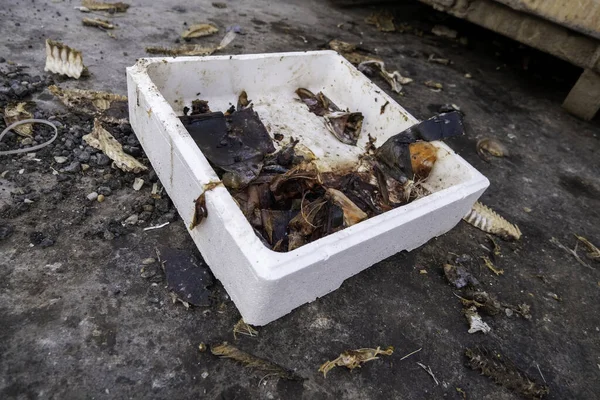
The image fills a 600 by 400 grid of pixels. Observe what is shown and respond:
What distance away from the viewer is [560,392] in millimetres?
2357

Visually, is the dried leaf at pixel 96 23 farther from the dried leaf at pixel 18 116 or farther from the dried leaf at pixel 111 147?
the dried leaf at pixel 111 147

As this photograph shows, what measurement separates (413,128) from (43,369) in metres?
2.66

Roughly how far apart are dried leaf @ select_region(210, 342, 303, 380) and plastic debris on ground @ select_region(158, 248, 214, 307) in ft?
0.90

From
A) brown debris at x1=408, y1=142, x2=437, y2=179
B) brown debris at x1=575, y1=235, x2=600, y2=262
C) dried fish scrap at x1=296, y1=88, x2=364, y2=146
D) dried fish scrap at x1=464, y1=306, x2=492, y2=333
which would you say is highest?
brown debris at x1=408, y1=142, x2=437, y2=179

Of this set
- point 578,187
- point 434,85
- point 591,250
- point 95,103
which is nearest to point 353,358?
point 591,250

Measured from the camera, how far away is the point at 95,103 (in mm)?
3422

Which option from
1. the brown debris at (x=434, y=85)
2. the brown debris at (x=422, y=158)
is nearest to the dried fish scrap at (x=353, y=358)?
the brown debris at (x=422, y=158)

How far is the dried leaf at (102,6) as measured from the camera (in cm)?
486

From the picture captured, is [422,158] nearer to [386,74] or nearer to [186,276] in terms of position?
[186,276]

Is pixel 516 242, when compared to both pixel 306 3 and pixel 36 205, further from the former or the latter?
pixel 306 3

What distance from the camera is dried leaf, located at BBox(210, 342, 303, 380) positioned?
208cm

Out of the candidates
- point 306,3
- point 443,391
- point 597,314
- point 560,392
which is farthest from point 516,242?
point 306,3

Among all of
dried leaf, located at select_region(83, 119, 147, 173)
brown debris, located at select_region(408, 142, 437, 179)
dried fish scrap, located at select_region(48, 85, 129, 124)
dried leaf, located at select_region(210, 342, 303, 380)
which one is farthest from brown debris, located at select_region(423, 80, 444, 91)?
dried leaf, located at select_region(210, 342, 303, 380)

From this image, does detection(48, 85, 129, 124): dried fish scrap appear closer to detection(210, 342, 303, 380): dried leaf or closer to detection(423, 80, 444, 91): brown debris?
detection(210, 342, 303, 380): dried leaf
